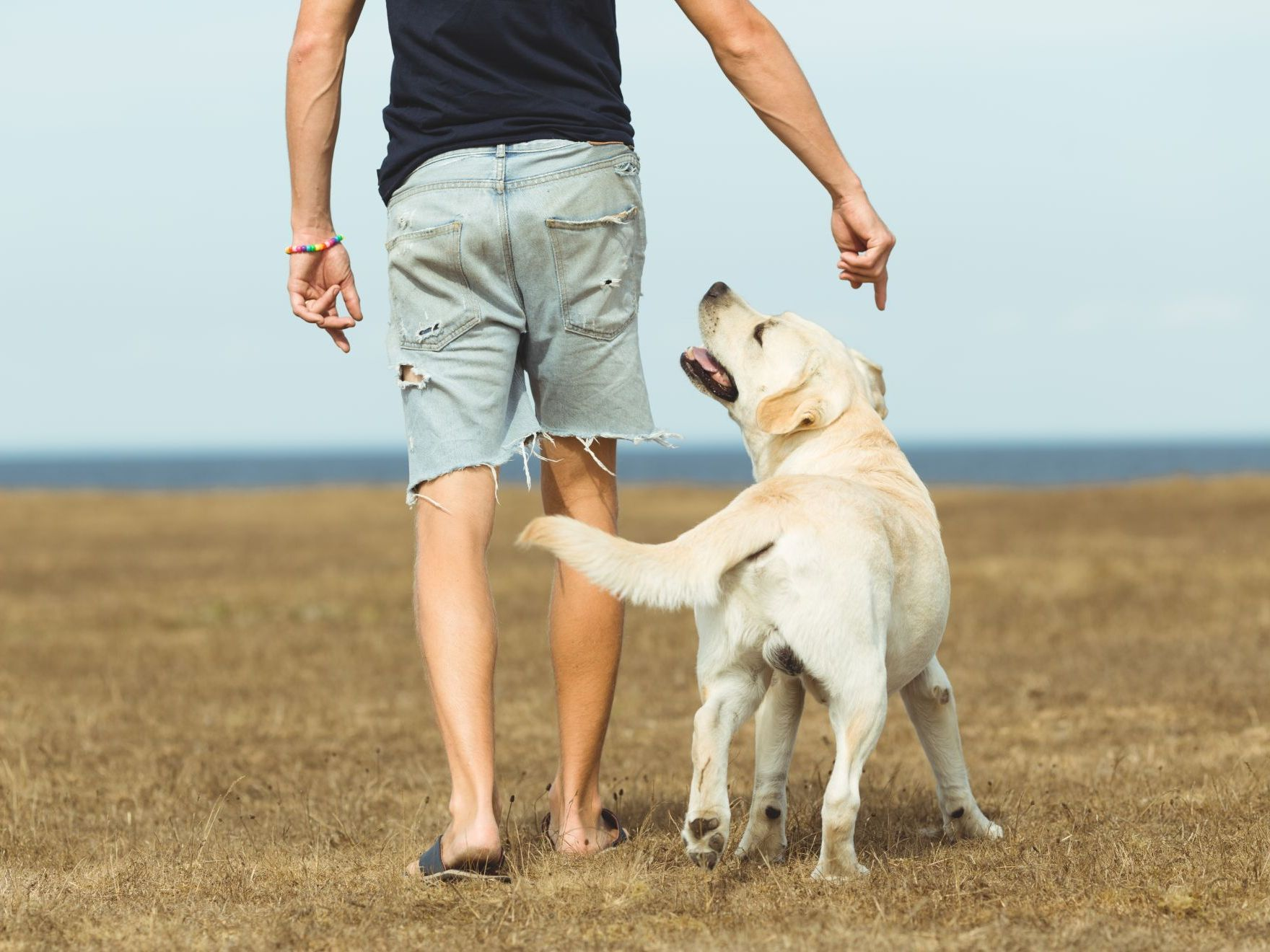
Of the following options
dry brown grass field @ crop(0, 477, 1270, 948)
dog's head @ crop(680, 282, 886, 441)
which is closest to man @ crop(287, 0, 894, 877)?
dog's head @ crop(680, 282, 886, 441)

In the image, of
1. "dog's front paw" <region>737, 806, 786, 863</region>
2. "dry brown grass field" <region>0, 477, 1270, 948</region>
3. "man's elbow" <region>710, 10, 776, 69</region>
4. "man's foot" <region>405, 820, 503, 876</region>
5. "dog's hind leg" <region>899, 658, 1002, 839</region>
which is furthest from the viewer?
"dog's hind leg" <region>899, 658, 1002, 839</region>

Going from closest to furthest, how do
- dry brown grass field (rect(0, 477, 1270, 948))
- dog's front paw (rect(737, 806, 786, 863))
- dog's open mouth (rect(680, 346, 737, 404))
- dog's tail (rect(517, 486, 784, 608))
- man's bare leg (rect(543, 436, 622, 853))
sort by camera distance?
dry brown grass field (rect(0, 477, 1270, 948)) < dog's tail (rect(517, 486, 784, 608)) < dog's front paw (rect(737, 806, 786, 863)) < man's bare leg (rect(543, 436, 622, 853)) < dog's open mouth (rect(680, 346, 737, 404))

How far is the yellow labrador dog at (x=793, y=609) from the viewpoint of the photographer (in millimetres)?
3477

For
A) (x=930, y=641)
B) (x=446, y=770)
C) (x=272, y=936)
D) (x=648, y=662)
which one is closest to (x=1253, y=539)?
(x=648, y=662)

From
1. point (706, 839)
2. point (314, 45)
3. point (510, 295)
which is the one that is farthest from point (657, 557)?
point (314, 45)

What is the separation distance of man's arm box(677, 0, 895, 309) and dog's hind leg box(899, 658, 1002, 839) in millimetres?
1268

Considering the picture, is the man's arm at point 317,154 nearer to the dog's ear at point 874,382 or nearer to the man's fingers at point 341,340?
the man's fingers at point 341,340

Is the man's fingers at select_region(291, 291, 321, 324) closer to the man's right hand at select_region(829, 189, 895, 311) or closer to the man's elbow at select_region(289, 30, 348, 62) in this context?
the man's elbow at select_region(289, 30, 348, 62)

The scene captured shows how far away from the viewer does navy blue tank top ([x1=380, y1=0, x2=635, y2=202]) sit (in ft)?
12.3

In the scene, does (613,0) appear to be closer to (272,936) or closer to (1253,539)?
(272,936)

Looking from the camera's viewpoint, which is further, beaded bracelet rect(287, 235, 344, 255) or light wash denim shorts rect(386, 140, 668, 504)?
beaded bracelet rect(287, 235, 344, 255)

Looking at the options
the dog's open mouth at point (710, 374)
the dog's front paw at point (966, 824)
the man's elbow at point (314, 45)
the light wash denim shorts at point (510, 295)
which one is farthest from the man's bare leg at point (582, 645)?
the man's elbow at point (314, 45)

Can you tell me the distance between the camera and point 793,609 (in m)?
3.50

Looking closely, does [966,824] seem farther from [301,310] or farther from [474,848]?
[301,310]
